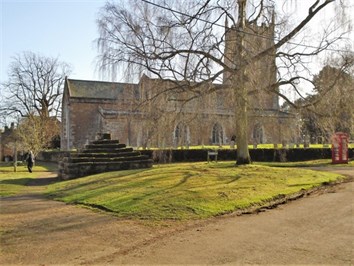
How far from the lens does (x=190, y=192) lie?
11.9 m

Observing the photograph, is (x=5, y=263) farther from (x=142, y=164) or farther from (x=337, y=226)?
(x=142, y=164)

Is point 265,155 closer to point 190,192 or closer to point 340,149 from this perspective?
point 340,149

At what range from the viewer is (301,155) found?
108ft

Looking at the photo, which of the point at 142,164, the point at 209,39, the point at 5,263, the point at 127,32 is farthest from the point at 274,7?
the point at 5,263

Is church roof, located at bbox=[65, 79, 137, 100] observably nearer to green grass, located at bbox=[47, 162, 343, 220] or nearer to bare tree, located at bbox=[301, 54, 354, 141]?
bare tree, located at bbox=[301, 54, 354, 141]

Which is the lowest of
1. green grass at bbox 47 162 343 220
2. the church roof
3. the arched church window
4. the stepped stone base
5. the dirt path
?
the dirt path

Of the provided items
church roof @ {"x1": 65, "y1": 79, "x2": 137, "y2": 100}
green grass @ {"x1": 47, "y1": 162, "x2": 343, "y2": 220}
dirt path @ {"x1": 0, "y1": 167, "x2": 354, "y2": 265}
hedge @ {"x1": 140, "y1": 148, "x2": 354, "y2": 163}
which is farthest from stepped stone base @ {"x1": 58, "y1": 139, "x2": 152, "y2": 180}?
church roof @ {"x1": 65, "y1": 79, "x2": 137, "y2": 100}

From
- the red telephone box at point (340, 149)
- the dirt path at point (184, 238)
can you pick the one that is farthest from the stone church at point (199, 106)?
the dirt path at point (184, 238)

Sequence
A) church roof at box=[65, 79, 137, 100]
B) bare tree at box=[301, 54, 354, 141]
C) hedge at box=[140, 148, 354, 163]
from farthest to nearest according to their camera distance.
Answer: church roof at box=[65, 79, 137, 100], hedge at box=[140, 148, 354, 163], bare tree at box=[301, 54, 354, 141]

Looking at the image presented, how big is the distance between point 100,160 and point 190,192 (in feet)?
40.8

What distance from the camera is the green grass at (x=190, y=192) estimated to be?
10.1 meters

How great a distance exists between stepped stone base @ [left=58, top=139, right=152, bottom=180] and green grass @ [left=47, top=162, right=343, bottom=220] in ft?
21.8

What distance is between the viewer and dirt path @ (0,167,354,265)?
619 cm

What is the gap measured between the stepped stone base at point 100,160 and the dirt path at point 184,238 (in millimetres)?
11561
